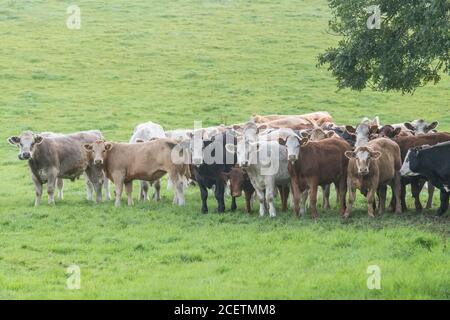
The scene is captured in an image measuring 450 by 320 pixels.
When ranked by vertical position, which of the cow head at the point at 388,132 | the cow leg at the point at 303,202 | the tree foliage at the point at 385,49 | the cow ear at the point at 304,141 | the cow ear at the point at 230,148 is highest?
the tree foliage at the point at 385,49

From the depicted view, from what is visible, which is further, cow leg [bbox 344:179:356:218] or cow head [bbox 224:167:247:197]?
cow head [bbox 224:167:247:197]

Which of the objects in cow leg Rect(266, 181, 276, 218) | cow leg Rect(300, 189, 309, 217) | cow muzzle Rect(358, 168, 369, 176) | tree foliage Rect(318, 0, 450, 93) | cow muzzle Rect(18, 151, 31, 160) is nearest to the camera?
cow muzzle Rect(358, 168, 369, 176)

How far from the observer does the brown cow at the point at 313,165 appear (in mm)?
18531

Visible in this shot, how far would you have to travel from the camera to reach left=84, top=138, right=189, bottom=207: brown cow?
20891 mm

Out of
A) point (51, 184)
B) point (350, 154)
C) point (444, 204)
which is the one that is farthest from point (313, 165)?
point (51, 184)

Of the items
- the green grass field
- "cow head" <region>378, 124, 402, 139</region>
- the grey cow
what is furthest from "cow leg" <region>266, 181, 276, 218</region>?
the grey cow

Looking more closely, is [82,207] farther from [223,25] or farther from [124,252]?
[223,25]

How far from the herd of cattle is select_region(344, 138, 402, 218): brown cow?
0.02 m

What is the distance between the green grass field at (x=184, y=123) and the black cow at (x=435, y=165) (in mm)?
615

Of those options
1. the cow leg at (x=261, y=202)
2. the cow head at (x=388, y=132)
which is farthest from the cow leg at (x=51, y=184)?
the cow head at (x=388, y=132)

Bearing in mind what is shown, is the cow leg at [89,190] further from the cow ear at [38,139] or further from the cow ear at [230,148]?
the cow ear at [230,148]

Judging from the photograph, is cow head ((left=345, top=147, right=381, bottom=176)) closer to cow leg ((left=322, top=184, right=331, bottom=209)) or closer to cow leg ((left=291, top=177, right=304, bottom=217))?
cow leg ((left=291, top=177, right=304, bottom=217))

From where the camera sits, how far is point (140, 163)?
20969 mm

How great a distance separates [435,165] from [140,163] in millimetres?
6877
